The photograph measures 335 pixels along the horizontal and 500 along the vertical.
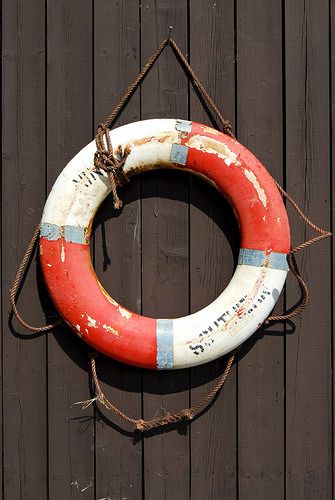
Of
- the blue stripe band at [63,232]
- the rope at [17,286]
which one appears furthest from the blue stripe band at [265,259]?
the rope at [17,286]

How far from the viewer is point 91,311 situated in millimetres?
1761

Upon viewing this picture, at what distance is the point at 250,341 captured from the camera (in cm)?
187

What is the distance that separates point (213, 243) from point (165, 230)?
15cm

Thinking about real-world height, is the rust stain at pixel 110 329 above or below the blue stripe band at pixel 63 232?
below

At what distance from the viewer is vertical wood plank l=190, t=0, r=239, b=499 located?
1870mm

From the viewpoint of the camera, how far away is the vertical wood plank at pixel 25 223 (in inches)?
74.3

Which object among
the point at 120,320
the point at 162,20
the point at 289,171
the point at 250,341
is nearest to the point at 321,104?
the point at 289,171

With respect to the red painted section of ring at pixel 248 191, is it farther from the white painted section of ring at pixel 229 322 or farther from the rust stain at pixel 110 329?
the rust stain at pixel 110 329

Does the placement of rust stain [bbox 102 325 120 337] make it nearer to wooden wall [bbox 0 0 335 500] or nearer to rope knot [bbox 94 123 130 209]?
wooden wall [bbox 0 0 335 500]

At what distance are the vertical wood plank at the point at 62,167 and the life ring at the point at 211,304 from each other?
4.9 inches

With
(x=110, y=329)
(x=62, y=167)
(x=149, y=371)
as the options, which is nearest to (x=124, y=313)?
(x=110, y=329)

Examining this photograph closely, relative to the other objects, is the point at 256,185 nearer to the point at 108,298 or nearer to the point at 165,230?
the point at 165,230

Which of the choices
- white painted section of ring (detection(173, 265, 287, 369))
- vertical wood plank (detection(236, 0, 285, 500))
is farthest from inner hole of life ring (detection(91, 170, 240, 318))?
vertical wood plank (detection(236, 0, 285, 500))

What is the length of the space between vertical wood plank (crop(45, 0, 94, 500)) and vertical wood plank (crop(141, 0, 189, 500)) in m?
0.17
